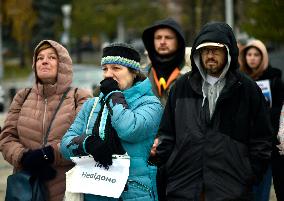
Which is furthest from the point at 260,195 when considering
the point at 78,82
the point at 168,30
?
the point at 78,82

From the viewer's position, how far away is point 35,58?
5711 millimetres

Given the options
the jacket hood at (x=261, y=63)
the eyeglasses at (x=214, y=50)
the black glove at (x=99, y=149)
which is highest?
the eyeglasses at (x=214, y=50)

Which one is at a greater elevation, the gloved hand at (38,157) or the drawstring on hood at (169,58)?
the drawstring on hood at (169,58)

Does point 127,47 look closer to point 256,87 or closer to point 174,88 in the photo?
point 174,88

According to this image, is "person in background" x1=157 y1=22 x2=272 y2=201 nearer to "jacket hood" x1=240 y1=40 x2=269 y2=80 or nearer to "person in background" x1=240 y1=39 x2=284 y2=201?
"person in background" x1=240 y1=39 x2=284 y2=201

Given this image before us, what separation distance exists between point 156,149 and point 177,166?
0.24m

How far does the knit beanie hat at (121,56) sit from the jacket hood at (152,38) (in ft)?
4.61

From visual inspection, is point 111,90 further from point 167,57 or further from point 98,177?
point 167,57

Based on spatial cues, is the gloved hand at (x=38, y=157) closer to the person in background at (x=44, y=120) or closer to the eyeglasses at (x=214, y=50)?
the person in background at (x=44, y=120)

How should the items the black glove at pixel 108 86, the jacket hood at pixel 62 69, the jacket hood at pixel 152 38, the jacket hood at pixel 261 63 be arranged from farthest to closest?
1. the jacket hood at pixel 261 63
2. the jacket hood at pixel 152 38
3. the jacket hood at pixel 62 69
4. the black glove at pixel 108 86

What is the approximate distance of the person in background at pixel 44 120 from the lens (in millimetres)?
5438

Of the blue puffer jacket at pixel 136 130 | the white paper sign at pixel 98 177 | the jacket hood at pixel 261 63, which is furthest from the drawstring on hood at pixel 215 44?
the jacket hood at pixel 261 63

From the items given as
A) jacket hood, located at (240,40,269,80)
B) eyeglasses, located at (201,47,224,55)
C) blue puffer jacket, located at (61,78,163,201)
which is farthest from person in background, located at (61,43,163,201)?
jacket hood, located at (240,40,269,80)

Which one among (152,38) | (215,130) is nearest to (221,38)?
(215,130)
